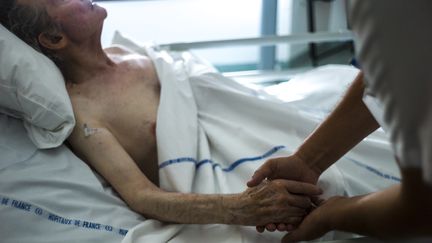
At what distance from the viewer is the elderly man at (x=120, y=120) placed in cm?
106

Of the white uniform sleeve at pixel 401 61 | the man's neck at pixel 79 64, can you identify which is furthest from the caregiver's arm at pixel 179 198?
the white uniform sleeve at pixel 401 61

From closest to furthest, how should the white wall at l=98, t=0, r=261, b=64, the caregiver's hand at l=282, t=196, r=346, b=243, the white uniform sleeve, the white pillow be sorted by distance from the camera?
the white uniform sleeve, the caregiver's hand at l=282, t=196, r=346, b=243, the white pillow, the white wall at l=98, t=0, r=261, b=64

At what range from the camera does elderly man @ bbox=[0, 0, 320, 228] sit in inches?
41.6

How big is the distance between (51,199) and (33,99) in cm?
27

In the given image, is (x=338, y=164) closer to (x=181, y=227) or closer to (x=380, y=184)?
(x=380, y=184)

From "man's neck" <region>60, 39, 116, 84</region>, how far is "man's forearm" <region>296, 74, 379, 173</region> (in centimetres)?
70

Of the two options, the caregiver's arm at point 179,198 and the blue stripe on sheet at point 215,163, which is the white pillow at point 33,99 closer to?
the caregiver's arm at point 179,198

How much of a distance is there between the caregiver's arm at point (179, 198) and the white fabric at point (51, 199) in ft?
0.14

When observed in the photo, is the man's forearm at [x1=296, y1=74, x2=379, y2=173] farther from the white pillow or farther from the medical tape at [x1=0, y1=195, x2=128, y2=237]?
the white pillow

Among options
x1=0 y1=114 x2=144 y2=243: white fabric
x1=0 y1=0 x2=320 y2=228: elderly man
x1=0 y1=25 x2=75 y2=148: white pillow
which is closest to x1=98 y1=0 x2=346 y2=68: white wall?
x1=0 y1=0 x2=320 y2=228: elderly man

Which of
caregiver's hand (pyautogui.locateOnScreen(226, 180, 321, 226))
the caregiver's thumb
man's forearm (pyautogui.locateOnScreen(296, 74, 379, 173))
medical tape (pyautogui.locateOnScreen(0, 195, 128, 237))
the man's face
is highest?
the man's face

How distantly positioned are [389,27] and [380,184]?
0.93m

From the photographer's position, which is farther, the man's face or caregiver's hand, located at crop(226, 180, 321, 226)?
the man's face

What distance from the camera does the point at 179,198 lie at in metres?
1.11
